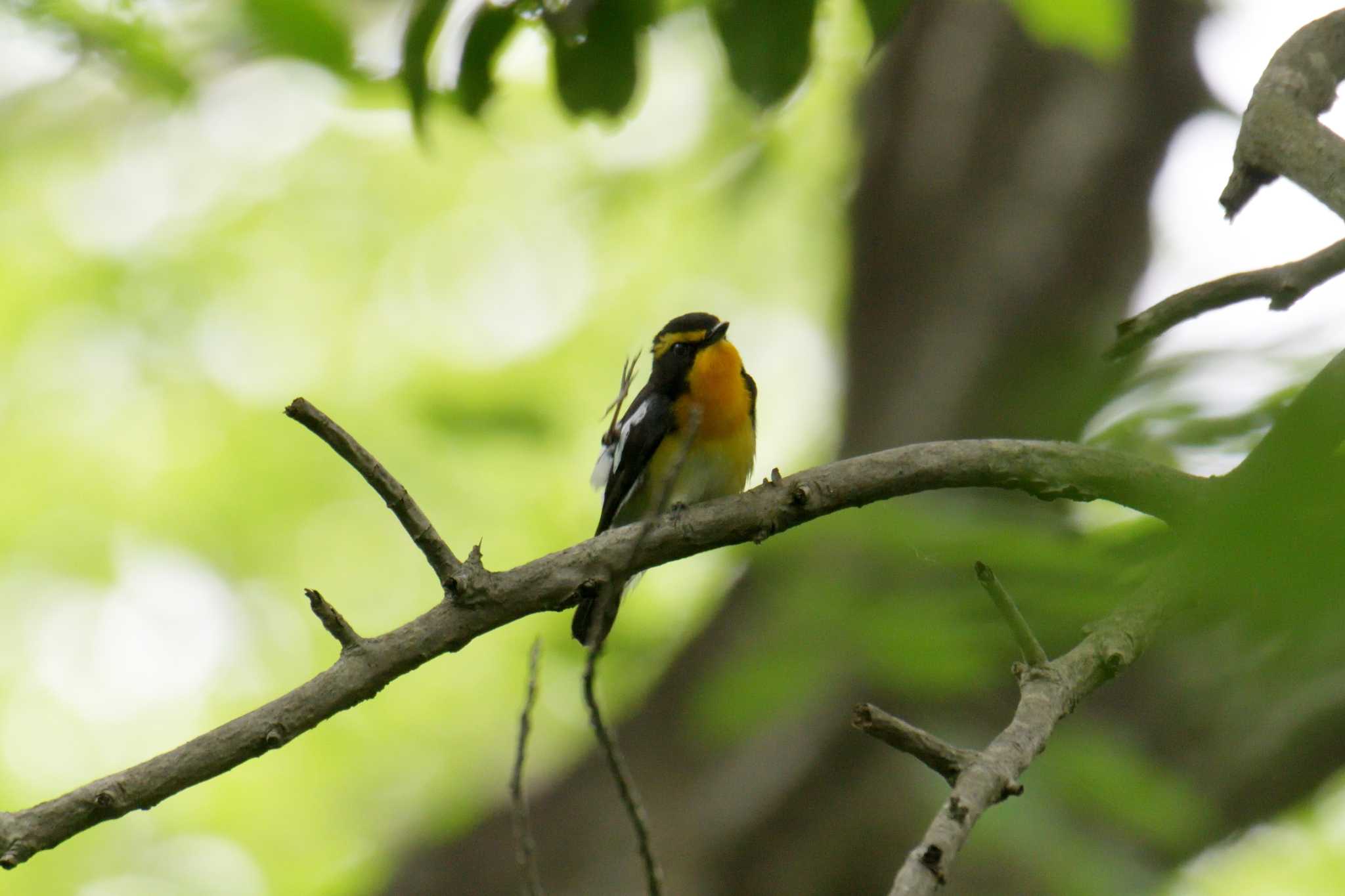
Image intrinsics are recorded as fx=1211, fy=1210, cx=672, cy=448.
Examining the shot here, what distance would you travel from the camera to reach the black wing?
580 cm

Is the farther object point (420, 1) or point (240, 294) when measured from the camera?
point (240, 294)

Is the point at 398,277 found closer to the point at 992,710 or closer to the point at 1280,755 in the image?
the point at 992,710

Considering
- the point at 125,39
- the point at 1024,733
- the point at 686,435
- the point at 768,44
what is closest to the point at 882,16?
the point at 768,44

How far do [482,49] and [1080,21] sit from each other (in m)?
2.06

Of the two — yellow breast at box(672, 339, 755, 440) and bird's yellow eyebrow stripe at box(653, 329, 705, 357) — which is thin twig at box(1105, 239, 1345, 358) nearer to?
yellow breast at box(672, 339, 755, 440)

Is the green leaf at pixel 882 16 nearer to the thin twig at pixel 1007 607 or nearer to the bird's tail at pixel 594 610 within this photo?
the thin twig at pixel 1007 607

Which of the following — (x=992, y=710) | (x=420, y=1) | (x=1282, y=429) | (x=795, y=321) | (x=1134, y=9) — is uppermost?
(x=795, y=321)

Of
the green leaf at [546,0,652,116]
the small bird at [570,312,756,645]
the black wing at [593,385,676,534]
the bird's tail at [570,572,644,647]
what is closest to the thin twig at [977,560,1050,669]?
the bird's tail at [570,572,644,647]

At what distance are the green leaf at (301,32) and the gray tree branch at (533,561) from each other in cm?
293

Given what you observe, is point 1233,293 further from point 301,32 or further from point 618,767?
point 301,32

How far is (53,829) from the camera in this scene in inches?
105

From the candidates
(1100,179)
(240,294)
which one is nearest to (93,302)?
(240,294)

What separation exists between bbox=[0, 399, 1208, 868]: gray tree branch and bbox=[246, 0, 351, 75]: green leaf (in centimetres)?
293

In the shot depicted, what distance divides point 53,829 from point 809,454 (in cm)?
1059
